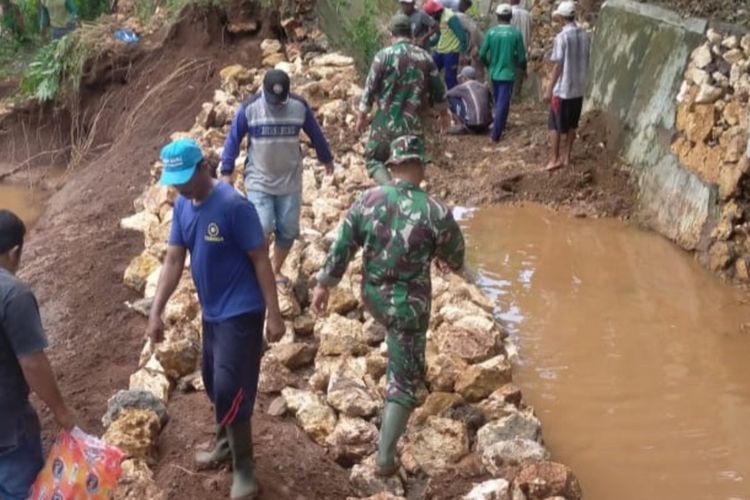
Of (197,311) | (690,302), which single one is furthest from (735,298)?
(197,311)

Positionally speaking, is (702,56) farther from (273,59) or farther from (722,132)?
(273,59)

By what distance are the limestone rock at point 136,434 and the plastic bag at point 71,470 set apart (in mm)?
680

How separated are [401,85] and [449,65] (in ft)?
17.3

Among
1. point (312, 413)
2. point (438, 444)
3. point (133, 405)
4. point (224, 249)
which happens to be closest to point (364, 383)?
point (312, 413)

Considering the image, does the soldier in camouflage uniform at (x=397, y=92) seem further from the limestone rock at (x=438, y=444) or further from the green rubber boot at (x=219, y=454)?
the green rubber boot at (x=219, y=454)

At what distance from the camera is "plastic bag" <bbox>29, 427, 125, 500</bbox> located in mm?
3576

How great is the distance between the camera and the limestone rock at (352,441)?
15.4 ft

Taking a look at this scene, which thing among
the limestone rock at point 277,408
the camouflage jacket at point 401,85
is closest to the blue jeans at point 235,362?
the limestone rock at point 277,408

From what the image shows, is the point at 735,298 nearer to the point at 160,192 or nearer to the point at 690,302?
the point at 690,302

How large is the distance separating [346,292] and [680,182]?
3544 millimetres

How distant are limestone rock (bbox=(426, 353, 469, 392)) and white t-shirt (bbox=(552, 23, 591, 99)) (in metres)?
4.65

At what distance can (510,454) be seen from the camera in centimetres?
469

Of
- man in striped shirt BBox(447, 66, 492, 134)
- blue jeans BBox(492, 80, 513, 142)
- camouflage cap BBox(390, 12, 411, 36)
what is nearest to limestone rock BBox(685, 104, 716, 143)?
camouflage cap BBox(390, 12, 411, 36)

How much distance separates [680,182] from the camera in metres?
8.10
